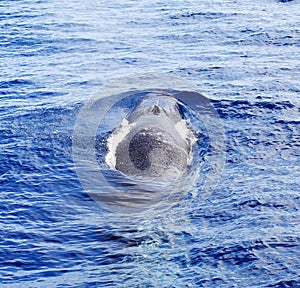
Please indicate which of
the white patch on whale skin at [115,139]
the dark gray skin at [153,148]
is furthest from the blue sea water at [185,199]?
the dark gray skin at [153,148]

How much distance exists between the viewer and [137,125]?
53.3ft

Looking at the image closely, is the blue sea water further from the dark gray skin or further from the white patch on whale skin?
the dark gray skin

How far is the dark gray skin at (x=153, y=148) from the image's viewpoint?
14.0 m

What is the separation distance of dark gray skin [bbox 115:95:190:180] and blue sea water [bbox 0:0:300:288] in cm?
111

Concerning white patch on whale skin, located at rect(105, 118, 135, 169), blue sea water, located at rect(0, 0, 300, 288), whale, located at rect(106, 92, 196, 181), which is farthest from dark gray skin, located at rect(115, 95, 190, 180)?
blue sea water, located at rect(0, 0, 300, 288)

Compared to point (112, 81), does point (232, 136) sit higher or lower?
lower

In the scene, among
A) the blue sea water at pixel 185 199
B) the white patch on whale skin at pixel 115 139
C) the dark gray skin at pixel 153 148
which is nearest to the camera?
the blue sea water at pixel 185 199

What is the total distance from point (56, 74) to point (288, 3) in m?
12.6

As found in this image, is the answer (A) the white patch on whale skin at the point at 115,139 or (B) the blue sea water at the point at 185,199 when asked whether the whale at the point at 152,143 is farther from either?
(B) the blue sea water at the point at 185,199

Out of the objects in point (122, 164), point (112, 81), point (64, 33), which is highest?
point (64, 33)

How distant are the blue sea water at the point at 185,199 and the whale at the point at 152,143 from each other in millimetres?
1037

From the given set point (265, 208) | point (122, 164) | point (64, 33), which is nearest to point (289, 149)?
point (265, 208)

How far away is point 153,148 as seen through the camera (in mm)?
14484

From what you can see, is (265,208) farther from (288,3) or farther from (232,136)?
(288,3)
